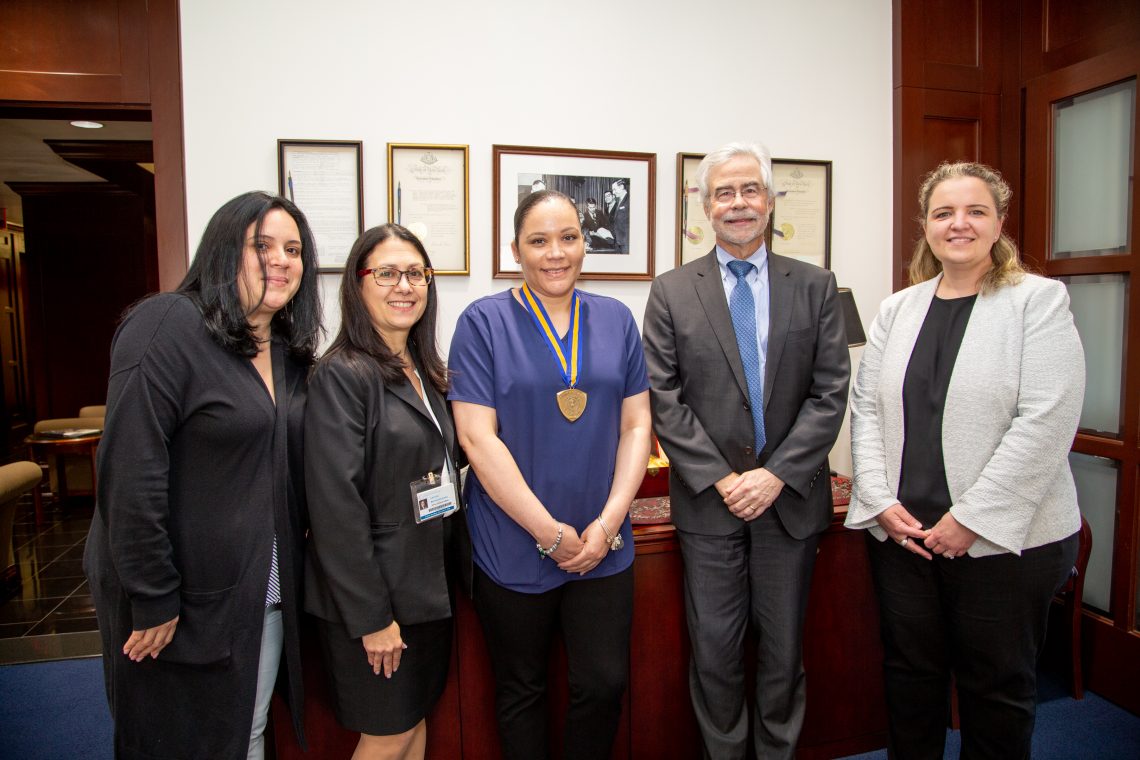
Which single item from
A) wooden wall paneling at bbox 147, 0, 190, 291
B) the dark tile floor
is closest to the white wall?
wooden wall paneling at bbox 147, 0, 190, 291

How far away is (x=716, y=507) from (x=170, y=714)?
4.38 ft

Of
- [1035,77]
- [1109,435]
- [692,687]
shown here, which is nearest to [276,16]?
[692,687]

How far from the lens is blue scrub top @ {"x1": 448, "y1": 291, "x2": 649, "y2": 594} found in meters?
1.59

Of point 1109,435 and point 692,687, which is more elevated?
point 1109,435

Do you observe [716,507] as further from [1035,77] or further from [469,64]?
[1035,77]

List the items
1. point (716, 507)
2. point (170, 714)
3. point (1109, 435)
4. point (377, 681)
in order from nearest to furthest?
1. point (170, 714)
2. point (377, 681)
3. point (716, 507)
4. point (1109, 435)

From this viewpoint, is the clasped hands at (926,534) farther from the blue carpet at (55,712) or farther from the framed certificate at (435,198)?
the blue carpet at (55,712)

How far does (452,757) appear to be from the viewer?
6.15 feet

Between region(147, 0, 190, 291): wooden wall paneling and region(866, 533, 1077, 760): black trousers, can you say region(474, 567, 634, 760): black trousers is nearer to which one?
region(866, 533, 1077, 760): black trousers

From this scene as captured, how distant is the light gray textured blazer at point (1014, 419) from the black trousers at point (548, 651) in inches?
31.9

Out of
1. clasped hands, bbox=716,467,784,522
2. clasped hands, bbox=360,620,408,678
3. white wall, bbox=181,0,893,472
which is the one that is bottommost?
clasped hands, bbox=360,620,408,678

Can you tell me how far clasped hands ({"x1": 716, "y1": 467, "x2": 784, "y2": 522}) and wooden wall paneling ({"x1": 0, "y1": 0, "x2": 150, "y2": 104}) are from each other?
2.45 meters

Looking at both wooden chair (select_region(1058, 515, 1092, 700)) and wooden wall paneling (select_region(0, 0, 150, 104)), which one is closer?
wooden wall paneling (select_region(0, 0, 150, 104))

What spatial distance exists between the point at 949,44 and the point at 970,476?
7.10 feet
